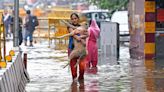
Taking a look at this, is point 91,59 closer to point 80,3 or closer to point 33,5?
point 80,3

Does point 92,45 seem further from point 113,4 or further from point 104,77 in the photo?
point 113,4

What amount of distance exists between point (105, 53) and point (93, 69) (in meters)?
6.04

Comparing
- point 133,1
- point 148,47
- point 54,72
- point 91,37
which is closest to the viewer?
point 54,72

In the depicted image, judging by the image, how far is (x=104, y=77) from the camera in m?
16.8

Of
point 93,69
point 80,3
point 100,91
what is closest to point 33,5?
point 80,3

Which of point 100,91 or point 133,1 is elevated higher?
point 133,1

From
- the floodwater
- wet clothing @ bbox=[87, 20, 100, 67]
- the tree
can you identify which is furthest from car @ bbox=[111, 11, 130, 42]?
wet clothing @ bbox=[87, 20, 100, 67]

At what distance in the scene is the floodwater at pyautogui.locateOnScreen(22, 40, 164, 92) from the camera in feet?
47.2

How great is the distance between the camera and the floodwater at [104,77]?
14.4m

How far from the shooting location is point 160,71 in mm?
18562

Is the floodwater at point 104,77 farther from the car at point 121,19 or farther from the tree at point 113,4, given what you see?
the tree at point 113,4

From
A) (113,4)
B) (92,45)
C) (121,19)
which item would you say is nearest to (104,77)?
(92,45)

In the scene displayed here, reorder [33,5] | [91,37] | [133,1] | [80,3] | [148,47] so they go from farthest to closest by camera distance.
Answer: [33,5] → [80,3] → [133,1] → [148,47] → [91,37]

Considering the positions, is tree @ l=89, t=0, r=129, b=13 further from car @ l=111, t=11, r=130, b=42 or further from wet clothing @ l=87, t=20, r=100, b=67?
wet clothing @ l=87, t=20, r=100, b=67
